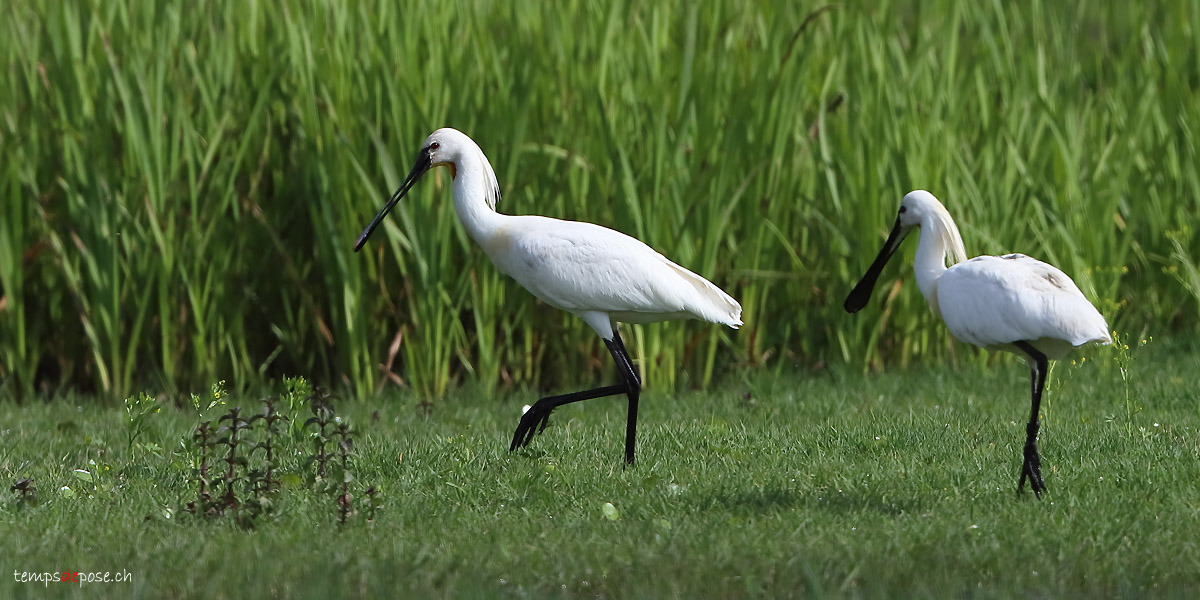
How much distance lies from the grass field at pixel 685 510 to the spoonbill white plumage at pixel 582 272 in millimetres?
390

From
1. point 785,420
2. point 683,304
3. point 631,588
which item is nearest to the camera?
point 631,588

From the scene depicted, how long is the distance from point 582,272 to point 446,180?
198cm

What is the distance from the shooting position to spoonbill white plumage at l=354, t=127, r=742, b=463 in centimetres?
576

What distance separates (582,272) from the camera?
5.76m

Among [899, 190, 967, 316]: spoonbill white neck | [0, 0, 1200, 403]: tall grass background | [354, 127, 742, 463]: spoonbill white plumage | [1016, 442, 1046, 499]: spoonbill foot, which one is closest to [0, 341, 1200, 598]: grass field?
[1016, 442, 1046, 499]: spoonbill foot

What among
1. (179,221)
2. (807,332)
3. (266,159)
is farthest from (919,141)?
(179,221)

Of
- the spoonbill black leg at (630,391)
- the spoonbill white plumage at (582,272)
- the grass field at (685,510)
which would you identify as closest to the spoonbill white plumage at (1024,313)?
the grass field at (685,510)

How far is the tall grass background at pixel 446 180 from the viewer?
24.4ft

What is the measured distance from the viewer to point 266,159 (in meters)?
7.78

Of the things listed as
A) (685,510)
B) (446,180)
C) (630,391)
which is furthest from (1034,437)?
(446,180)

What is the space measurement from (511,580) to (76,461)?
2.67 metres

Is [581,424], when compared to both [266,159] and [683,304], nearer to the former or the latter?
[683,304]

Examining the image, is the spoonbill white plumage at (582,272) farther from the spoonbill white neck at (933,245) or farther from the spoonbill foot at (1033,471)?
the spoonbill foot at (1033,471)

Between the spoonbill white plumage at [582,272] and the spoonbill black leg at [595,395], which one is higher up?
the spoonbill white plumage at [582,272]
